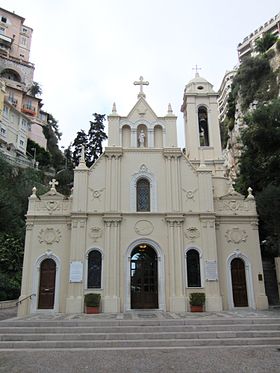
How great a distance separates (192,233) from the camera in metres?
18.9

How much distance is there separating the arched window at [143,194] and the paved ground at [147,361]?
1066cm

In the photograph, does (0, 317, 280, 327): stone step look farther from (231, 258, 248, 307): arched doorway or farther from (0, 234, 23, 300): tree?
(0, 234, 23, 300): tree

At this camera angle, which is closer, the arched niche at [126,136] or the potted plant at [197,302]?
the potted plant at [197,302]

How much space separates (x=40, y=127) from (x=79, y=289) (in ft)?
167

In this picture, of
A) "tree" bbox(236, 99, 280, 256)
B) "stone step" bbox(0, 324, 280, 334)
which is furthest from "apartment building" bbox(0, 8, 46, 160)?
"stone step" bbox(0, 324, 280, 334)

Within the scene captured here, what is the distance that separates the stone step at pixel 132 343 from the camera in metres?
10.1

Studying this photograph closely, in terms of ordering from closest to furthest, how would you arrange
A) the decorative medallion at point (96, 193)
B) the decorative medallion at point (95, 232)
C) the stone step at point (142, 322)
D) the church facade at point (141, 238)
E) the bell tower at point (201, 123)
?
the stone step at point (142, 322), the church facade at point (141, 238), the decorative medallion at point (95, 232), the decorative medallion at point (96, 193), the bell tower at point (201, 123)

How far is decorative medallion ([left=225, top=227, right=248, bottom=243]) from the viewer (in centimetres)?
1931

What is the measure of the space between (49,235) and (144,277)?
19.9ft

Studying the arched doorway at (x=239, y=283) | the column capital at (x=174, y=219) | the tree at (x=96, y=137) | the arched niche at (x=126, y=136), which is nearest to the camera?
the arched doorway at (x=239, y=283)

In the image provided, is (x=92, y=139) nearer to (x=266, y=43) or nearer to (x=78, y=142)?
(x=78, y=142)

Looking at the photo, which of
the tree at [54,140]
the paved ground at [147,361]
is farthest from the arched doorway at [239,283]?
the tree at [54,140]

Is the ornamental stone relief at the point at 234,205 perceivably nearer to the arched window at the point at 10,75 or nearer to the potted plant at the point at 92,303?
the potted plant at the point at 92,303

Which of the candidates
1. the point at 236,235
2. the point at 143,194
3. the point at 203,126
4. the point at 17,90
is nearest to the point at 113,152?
the point at 143,194
